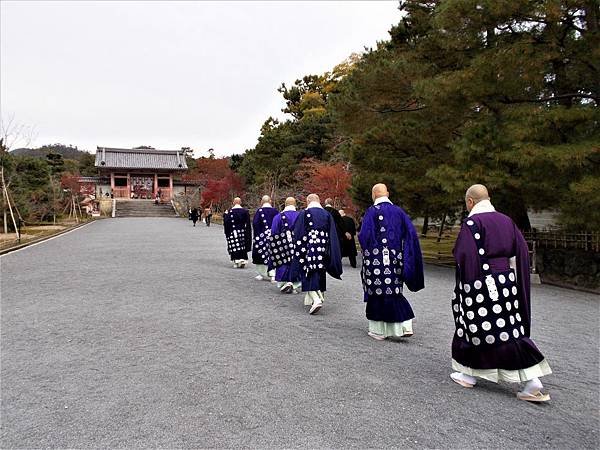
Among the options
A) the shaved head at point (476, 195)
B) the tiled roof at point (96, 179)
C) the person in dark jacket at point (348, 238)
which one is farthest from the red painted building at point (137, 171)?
the shaved head at point (476, 195)

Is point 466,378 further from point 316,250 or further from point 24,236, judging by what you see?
point 24,236

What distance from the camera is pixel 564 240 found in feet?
30.8

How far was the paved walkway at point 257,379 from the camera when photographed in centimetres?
283

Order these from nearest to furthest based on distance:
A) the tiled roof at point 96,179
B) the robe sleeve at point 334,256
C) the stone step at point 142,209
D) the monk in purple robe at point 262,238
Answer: the robe sleeve at point 334,256 < the monk in purple robe at point 262,238 < the stone step at point 142,209 < the tiled roof at point 96,179

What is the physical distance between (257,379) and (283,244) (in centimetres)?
459

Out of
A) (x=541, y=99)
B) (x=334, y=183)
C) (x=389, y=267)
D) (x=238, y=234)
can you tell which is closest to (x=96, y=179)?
(x=334, y=183)

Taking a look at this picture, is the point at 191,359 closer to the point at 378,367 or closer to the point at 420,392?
the point at 378,367

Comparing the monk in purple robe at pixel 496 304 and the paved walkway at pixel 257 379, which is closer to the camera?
the paved walkway at pixel 257 379

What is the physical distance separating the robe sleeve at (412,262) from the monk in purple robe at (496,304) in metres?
1.16

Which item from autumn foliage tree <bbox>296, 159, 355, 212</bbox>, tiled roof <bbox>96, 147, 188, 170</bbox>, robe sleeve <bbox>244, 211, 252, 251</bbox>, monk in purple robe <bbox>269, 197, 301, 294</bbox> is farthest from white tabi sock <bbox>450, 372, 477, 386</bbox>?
tiled roof <bbox>96, 147, 188, 170</bbox>

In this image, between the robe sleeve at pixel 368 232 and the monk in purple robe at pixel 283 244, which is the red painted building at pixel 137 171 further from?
the robe sleeve at pixel 368 232

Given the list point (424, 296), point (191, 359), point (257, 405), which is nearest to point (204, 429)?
point (257, 405)

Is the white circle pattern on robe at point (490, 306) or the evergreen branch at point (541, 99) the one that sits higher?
the evergreen branch at point (541, 99)

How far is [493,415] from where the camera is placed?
3129 mm
